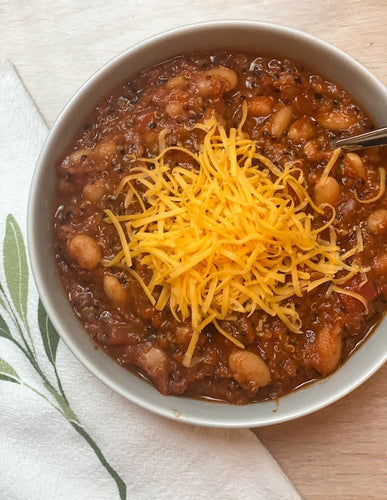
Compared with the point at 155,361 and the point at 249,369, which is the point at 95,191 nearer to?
the point at 155,361

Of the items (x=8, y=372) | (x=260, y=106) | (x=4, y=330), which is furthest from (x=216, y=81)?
(x=8, y=372)

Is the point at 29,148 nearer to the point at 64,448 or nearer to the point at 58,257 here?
the point at 58,257

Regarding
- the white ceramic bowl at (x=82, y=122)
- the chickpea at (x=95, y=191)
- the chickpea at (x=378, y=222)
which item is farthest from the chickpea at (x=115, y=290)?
the chickpea at (x=378, y=222)

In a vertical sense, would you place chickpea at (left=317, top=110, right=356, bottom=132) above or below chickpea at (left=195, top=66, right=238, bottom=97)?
below

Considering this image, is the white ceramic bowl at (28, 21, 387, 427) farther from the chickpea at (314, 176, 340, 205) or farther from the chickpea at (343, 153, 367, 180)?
the chickpea at (314, 176, 340, 205)

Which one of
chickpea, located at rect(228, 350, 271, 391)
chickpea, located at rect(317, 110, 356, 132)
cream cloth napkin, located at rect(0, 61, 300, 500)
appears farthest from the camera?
cream cloth napkin, located at rect(0, 61, 300, 500)

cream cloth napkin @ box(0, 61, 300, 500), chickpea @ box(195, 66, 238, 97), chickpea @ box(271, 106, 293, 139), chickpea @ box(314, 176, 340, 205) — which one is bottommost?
cream cloth napkin @ box(0, 61, 300, 500)

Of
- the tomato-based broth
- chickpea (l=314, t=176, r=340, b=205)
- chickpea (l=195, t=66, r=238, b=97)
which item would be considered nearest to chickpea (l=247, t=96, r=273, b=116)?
the tomato-based broth
